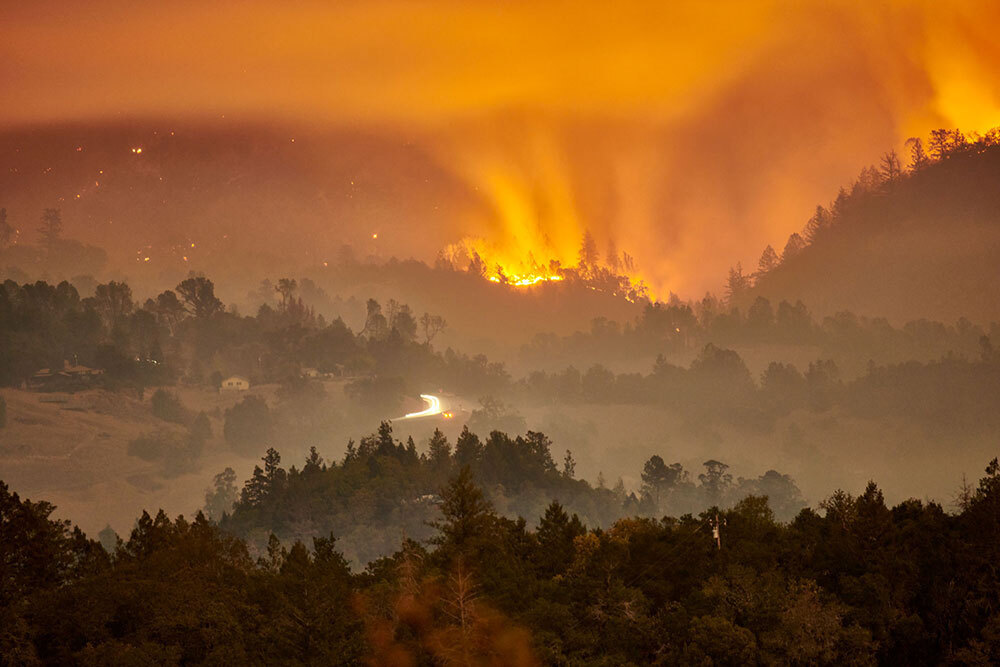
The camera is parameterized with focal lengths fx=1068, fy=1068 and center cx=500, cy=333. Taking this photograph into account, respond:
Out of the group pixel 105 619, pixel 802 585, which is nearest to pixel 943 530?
pixel 802 585

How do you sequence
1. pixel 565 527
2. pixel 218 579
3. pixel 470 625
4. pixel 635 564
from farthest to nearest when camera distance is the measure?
pixel 565 527
pixel 635 564
pixel 218 579
pixel 470 625

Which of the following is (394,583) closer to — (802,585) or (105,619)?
(105,619)

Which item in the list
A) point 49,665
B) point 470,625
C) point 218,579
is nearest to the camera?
point 49,665

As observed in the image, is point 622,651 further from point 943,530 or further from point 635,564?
point 943,530

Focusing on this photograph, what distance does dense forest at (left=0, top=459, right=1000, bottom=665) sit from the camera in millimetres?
98875

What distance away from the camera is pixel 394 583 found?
114 metres

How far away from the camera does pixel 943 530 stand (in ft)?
390

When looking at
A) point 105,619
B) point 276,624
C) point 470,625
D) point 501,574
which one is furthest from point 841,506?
point 105,619

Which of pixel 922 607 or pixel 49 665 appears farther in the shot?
pixel 922 607

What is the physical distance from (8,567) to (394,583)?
3908 cm

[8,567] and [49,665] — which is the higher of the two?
[8,567]

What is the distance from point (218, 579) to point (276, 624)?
40.1 feet

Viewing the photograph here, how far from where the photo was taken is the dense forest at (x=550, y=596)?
98875mm

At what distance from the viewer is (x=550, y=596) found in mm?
112688
